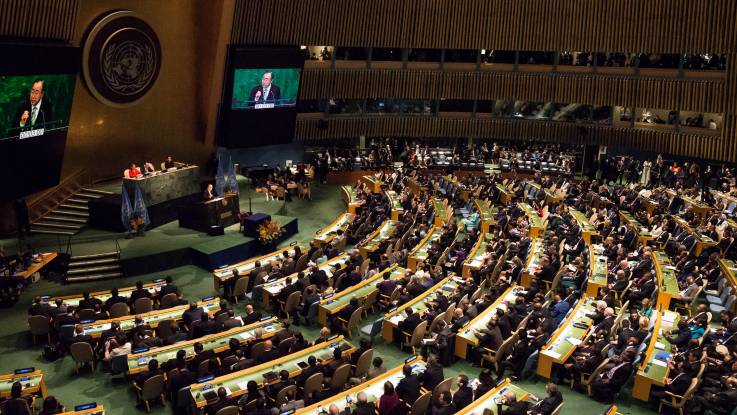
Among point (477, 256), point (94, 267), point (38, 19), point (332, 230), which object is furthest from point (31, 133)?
point (477, 256)

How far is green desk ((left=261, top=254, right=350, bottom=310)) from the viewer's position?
15.5 metres

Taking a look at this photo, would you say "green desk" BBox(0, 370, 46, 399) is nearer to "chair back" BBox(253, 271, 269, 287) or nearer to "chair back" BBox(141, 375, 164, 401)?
"chair back" BBox(141, 375, 164, 401)

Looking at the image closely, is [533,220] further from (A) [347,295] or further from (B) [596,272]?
(A) [347,295]

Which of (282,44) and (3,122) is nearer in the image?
(3,122)

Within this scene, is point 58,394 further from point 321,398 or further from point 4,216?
point 4,216

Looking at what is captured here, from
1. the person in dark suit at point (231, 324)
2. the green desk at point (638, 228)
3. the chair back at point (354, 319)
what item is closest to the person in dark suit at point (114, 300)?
the person in dark suit at point (231, 324)

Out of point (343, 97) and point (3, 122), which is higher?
point (343, 97)

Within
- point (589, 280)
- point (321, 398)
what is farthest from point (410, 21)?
point (321, 398)

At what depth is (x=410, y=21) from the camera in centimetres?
2884

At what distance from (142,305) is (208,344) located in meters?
2.82

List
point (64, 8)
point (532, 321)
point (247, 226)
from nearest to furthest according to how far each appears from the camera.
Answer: point (532, 321)
point (64, 8)
point (247, 226)

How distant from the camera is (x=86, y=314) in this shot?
13.5 m

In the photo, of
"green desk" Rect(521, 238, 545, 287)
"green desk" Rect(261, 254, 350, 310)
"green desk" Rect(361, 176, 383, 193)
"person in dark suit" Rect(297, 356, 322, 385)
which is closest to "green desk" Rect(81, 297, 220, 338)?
"green desk" Rect(261, 254, 350, 310)

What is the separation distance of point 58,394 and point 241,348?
135 inches
